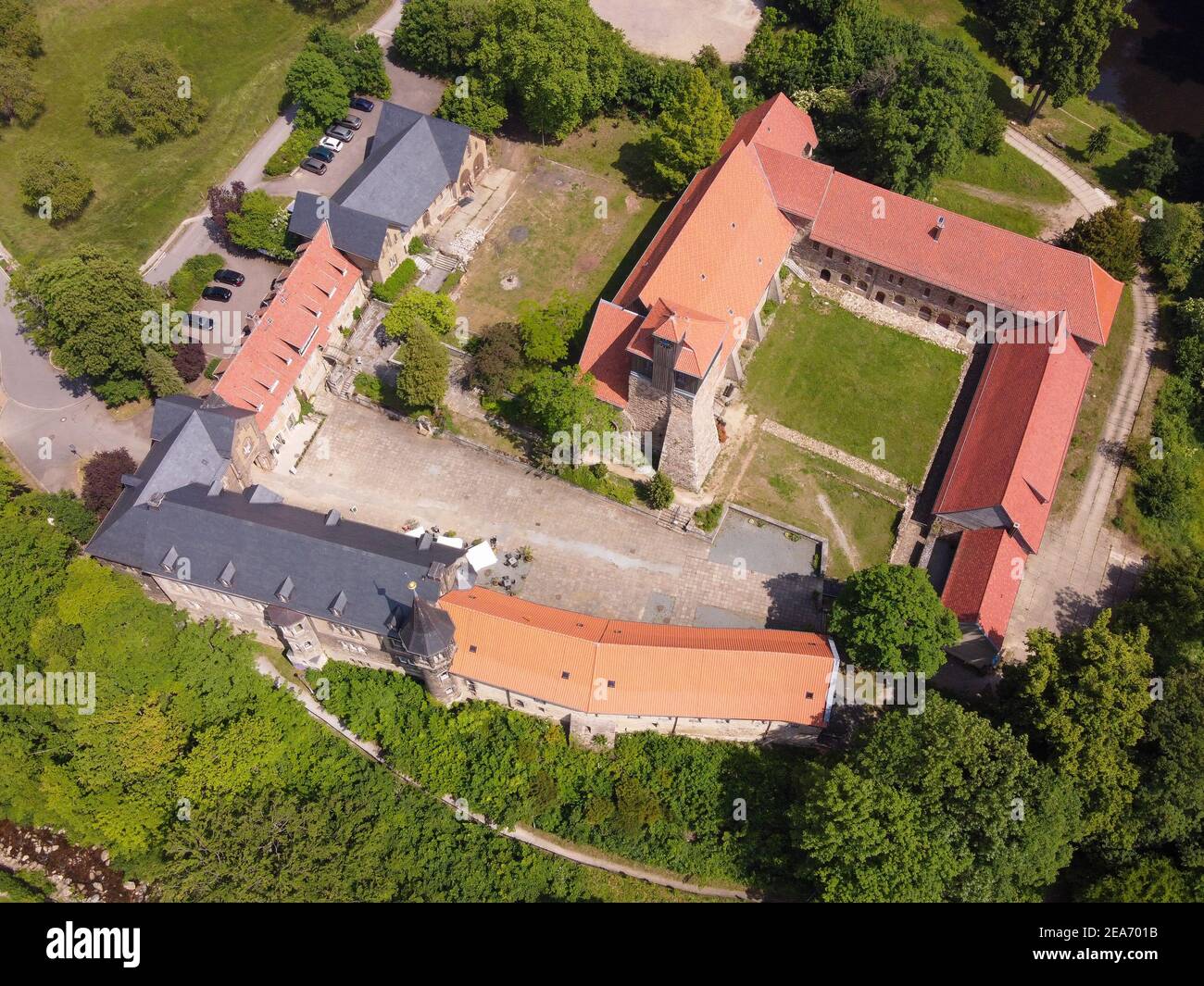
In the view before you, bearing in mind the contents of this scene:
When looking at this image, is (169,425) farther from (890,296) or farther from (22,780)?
(890,296)

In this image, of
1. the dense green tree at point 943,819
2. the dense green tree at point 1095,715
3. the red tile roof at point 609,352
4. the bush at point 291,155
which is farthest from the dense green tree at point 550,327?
the dense green tree at point 1095,715

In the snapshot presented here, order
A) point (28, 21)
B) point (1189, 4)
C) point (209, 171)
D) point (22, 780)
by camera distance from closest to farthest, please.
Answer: point (22, 780), point (209, 171), point (28, 21), point (1189, 4)

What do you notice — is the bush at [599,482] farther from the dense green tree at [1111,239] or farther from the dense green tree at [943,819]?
the dense green tree at [1111,239]

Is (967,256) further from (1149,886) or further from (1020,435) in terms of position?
(1149,886)

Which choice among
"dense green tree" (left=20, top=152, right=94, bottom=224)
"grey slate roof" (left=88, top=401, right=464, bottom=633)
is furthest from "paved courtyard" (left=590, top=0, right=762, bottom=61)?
"grey slate roof" (left=88, top=401, right=464, bottom=633)
